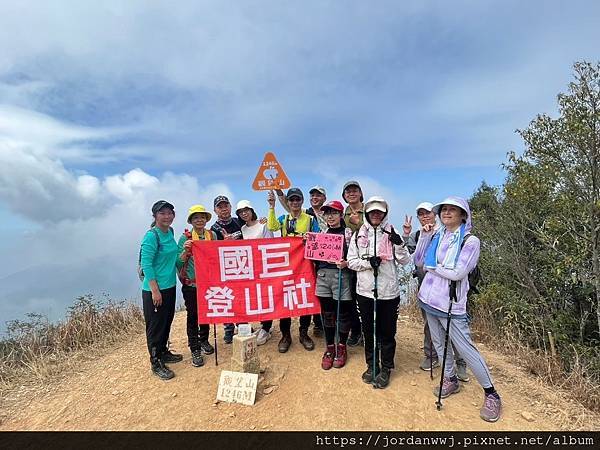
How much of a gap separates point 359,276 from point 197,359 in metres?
3.03

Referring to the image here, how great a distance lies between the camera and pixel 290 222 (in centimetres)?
609

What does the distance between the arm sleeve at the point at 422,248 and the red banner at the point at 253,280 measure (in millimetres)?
1705

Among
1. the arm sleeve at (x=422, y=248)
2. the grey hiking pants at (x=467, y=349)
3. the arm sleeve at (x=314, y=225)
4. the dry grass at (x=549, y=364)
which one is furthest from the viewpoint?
the arm sleeve at (x=314, y=225)

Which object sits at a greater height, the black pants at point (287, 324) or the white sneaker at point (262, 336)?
the black pants at point (287, 324)

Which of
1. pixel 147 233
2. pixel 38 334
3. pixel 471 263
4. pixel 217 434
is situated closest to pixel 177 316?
pixel 38 334

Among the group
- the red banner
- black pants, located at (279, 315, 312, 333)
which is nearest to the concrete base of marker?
the red banner

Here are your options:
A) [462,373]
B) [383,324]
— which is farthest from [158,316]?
[462,373]

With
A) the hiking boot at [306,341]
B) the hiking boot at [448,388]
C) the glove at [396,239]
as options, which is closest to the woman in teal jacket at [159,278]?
A: the hiking boot at [306,341]

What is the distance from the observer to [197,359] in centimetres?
584

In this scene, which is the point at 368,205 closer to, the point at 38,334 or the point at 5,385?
the point at 5,385

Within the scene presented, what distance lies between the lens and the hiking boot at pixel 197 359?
5.80 metres

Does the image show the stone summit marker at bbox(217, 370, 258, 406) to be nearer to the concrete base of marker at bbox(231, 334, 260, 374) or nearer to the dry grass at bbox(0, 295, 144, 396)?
the concrete base of marker at bbox(231, 334, 260, 374)

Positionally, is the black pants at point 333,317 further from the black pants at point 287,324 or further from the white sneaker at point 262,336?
the white sneaker at point 262,336

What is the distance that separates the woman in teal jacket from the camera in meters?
5.25
